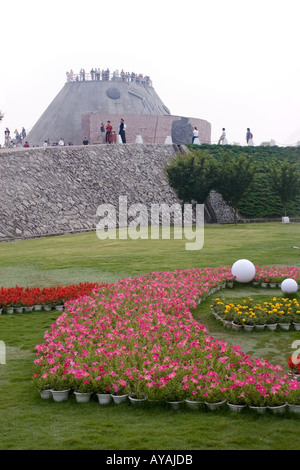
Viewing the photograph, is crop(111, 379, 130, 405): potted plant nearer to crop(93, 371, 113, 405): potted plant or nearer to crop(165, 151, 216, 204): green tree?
crop(93, 371, 113, 405): potted plant

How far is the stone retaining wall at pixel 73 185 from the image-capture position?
98.8 feet

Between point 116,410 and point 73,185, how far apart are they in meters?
27.3

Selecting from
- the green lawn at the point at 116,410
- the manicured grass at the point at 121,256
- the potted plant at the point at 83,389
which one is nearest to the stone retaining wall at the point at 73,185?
the manicured grass at the point at 121,256

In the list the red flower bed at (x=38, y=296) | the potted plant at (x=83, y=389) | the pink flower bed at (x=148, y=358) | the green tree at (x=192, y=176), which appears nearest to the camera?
the pink flower bed at (x=148, y=358)

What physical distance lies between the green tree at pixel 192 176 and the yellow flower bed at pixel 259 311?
19805mm

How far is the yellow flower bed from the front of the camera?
11.0 meters

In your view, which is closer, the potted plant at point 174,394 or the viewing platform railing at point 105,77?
the potted plant at point 174,394

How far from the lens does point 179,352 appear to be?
8.69 metres

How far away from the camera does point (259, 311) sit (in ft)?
37.5

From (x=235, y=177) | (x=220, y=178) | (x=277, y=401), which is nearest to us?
(x=277, y=401)

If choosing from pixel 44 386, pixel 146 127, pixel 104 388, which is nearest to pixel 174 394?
pixel 104 388

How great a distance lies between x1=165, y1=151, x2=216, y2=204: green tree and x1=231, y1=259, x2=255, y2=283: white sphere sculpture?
17647 mm

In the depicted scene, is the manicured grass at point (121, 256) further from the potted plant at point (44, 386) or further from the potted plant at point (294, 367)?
the potted plant at point (294, 367)

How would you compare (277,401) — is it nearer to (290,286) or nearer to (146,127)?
(290,286)
